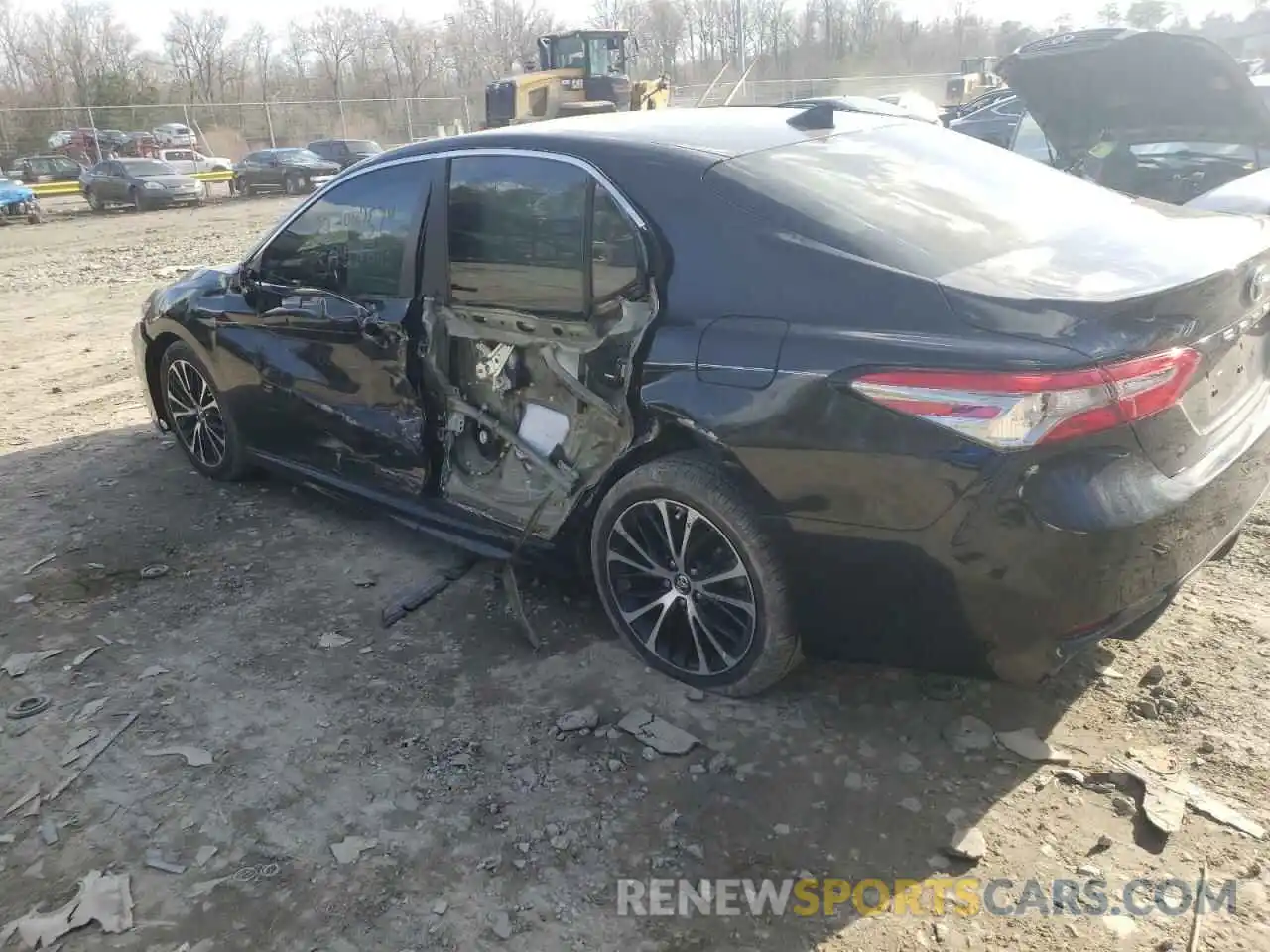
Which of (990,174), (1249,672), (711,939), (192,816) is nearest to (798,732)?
(711,939)

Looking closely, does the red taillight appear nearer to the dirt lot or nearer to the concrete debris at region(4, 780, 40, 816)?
the dirt lot

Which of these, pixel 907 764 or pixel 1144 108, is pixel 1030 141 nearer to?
pixel 1144 108

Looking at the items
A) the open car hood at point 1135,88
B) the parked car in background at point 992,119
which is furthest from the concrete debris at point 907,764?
the parked car in background at point 992,119

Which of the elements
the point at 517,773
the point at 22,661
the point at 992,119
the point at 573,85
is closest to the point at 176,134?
the point at 573,85

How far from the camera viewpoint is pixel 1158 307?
7.87 feet

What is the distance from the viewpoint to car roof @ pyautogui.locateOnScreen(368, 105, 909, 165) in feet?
10.3

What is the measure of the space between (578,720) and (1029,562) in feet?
4.64

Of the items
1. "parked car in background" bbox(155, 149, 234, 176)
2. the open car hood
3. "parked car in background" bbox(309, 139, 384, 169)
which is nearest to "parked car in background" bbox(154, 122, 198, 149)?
"parked car in background" bbox(155, 149, 234, 176)

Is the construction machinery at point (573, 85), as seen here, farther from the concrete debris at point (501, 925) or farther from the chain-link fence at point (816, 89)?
the concrete debris at point (501, 925)

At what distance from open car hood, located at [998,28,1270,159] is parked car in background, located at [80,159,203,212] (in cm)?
2381

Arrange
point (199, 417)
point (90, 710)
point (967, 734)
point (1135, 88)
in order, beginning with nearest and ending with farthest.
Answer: point (967, 734)
point (90, 710)
point (199, 417)
point (1135, 88)

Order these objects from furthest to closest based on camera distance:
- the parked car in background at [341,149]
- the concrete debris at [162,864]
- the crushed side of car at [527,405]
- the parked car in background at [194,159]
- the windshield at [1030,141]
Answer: the parked car in background at [194,159]
the parked car in background at [341,149]
the windshield at [1030,141]
the crushed side of car at [527,405]
the concrete debris at [162,864]

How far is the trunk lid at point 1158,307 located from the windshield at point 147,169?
2757cm

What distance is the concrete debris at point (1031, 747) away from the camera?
276cm
